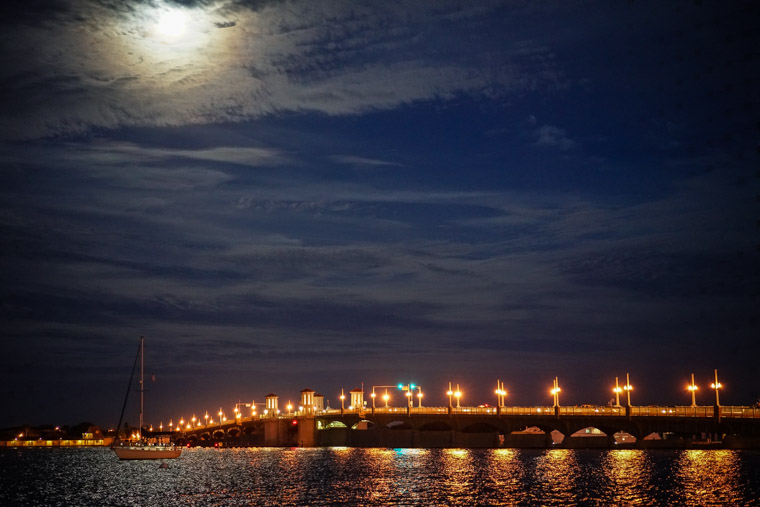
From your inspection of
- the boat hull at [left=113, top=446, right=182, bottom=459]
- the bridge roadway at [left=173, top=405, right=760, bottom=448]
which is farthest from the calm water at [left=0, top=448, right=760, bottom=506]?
the boat hull at [left=113, top=446, right=182, bottom=459]

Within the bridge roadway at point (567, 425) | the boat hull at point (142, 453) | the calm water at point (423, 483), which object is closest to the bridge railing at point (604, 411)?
the bridge roadway at point (567, 425)

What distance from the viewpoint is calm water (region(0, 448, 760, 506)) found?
73.0 metres

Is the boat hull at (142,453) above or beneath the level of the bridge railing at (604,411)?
beneath

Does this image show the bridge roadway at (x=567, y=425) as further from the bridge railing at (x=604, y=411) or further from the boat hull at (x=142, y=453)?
the boat hull at (x=142, y=453)

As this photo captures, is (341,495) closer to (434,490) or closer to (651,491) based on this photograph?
(434,490)

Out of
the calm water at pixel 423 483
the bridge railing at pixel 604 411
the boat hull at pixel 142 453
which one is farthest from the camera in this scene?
the boat hull at pixel 142 453

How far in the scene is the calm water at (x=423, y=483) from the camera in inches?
2874

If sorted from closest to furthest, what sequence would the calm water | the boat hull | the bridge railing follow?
the calm water, the bridge railing, the boat hull

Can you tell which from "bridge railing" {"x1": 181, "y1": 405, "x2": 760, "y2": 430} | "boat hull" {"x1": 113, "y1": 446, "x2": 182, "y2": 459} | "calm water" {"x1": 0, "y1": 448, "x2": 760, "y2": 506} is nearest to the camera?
"calm water" {"x1": 0, "y1": 448, "x2": 760, "y2": 506}

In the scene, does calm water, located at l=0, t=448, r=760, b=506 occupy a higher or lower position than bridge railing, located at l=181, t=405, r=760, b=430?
lower

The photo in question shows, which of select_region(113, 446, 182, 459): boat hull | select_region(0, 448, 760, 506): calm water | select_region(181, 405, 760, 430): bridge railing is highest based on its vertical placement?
select_region(181, 405, 760, 430): bridge railing

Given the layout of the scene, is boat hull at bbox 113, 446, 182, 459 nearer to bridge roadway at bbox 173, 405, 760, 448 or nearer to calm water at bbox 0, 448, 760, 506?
calm water at bbox 0, 448, 760, 506

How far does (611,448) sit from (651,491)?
87.9 meters

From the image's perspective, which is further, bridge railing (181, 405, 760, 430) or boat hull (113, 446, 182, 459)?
boat hull (113, 446, 182, 459)
